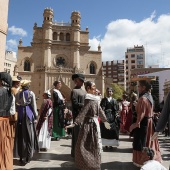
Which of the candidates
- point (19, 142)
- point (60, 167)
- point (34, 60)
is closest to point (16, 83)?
point (19, 142)

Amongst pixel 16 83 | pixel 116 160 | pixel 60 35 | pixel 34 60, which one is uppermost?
pixel 60 35

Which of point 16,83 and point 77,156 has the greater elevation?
point 16,83

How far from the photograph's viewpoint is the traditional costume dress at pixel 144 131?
4418 mm

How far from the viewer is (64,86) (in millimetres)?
35938

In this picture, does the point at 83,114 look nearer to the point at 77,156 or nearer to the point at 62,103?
the point at 77,156

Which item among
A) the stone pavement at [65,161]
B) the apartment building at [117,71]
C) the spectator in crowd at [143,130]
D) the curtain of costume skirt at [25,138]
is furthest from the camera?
the apartment building at [117,71]

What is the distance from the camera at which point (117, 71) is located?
85.7m

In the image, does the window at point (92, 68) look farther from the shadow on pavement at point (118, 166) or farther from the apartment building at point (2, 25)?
the shadow on pavement at point (118, 166)

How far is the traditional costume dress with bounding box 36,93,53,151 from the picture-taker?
605cm

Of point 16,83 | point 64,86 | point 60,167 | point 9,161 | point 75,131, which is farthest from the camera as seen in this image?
point 64,86

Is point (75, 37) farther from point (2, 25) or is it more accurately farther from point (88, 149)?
point (88, 149)

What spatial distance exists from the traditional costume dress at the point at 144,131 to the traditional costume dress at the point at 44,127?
8.67 feet

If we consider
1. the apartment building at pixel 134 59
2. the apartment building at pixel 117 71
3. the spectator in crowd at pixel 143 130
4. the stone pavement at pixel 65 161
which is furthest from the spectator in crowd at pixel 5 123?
the apartment building at pixel 134 59

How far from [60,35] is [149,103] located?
37.1m
